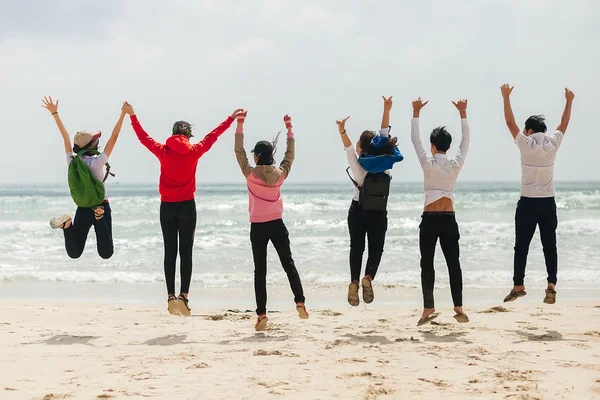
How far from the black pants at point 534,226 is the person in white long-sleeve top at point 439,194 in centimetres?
91

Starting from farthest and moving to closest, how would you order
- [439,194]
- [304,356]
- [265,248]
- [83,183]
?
[83,183] → [265,248] → [439,194] → [304,356]

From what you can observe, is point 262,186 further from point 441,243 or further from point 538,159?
point 538,159

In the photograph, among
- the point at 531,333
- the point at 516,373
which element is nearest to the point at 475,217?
the point at 531,333

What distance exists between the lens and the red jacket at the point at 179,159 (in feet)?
21.2

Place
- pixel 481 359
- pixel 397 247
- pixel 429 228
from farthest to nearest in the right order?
pixel 397 247
pixel 429 228
pixel 481 359

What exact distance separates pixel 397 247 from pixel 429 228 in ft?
30.5

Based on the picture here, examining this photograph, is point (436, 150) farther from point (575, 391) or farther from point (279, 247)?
point (575, 391)

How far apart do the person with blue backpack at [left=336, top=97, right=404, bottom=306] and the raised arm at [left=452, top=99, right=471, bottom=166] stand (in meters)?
0.56

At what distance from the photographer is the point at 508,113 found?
6684 millimetres

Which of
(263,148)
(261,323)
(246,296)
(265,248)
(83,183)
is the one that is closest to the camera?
(263,148)

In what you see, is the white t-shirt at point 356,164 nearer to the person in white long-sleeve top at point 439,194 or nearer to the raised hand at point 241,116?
the person in white long-sleeve top at point 439,194

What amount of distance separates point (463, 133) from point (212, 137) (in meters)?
2.47

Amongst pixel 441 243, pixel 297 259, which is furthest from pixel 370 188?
pixel 297 259

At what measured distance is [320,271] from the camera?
12.0 meters
